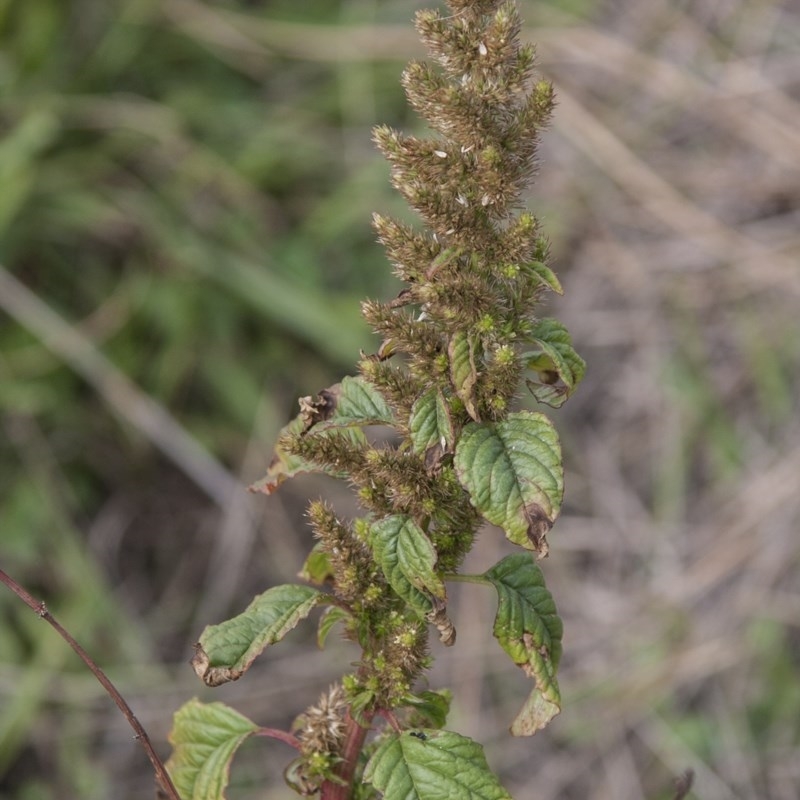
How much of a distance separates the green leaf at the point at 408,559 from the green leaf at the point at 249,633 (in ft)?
0.52

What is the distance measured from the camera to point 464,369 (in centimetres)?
126

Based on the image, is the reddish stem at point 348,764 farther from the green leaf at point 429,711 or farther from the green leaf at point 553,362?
the green leaf at point 553,362

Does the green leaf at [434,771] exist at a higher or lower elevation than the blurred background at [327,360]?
lower

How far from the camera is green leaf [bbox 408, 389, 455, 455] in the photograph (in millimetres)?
1265

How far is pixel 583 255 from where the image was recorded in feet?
17.0

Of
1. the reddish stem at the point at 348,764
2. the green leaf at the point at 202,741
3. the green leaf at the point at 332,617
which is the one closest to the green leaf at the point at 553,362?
the green leaf at the point at 332,617

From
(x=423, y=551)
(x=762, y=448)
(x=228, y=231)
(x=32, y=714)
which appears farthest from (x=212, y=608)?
(x=423, y=551)

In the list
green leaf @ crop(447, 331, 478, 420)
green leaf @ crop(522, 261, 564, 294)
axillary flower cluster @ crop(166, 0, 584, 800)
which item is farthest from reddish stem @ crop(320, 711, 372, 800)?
green leaf @ crop(522, 261, 564, 294)

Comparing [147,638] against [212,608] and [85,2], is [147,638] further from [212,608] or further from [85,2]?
[85,2]

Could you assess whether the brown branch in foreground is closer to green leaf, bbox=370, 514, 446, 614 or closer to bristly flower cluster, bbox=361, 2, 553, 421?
green leaf, bbox=370, 514, 446, 614

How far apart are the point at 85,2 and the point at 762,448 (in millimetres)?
3834

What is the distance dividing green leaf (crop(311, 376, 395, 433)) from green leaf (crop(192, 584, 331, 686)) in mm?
247

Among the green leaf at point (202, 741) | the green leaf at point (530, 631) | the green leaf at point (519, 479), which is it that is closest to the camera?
the green leaf at point (519, 479)

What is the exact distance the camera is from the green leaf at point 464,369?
1249 millimetres
